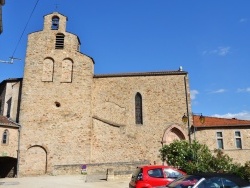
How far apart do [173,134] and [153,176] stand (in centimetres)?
1376

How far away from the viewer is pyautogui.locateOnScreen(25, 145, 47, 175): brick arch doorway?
73.0ft

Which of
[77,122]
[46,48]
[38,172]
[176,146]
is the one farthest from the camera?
[46,48]

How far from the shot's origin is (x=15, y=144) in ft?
74.0

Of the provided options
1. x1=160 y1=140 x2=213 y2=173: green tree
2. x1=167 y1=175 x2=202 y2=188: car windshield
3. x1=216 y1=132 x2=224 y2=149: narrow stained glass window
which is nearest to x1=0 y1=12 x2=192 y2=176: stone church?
x1=216 y1=132 x2=224 y2=149: narrow stained glass window

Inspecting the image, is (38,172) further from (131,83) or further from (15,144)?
(131,83)

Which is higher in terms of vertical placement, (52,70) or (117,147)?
(52,70)

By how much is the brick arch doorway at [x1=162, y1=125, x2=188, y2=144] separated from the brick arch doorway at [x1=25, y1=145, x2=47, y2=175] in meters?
9.98

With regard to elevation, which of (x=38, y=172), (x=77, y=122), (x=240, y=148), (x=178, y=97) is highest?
(x=178, y=97)

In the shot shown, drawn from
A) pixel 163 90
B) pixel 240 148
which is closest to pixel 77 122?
pixel 163 90

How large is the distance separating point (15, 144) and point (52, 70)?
707 cm

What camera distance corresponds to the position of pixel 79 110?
24062 millimetres

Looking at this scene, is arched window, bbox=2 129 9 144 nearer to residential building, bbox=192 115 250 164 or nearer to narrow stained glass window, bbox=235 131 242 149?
residential building, bbox=192 115 250 164

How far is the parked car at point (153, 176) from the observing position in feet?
34.4

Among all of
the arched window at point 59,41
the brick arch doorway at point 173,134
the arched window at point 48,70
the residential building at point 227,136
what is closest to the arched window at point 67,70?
the arched window at point 48,70
